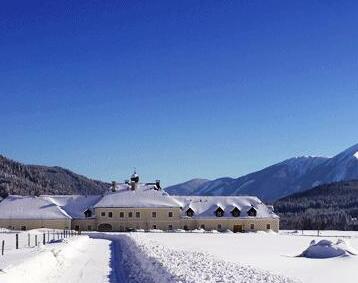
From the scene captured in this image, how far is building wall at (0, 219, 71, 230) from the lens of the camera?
10744 centimetres

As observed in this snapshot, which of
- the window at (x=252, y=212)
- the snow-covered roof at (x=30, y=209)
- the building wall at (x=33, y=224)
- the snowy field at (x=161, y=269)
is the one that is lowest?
the snowy field at (x=161, y=269)

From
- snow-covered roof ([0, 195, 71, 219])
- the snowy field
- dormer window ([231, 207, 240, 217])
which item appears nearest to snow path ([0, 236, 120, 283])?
the snowy field

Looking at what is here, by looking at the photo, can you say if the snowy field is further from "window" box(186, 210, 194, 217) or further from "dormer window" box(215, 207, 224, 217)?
"window" box(186, 210, 194, 217)

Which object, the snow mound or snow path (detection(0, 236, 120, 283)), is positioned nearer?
snow path (detection(0, 236, 120, 283))

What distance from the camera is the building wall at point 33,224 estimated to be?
10744 centimetres

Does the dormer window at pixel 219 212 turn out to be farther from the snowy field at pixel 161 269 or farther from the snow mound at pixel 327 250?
the snowy field at pixel 161 269

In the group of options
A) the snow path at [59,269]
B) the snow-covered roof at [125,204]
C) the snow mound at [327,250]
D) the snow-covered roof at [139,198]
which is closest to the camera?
the snow path at [59,269]

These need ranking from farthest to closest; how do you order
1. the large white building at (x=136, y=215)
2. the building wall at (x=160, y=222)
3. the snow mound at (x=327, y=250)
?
the building wall at (x=160, y=222) < the large white building at (x=136, y=215) < the snow mound at (x=327, y=250)

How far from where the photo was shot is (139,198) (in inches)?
4387

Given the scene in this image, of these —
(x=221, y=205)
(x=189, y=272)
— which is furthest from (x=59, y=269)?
(x=221, y=205)

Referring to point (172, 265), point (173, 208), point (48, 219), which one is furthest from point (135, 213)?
point (172, 265)

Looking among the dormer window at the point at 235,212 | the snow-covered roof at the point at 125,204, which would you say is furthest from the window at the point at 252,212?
the dormer window at the point at 235,212

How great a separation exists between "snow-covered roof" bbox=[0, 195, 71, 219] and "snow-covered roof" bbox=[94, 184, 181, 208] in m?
7.05

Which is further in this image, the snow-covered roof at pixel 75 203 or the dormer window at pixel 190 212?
the snow-covered roof at pixel 75 203
